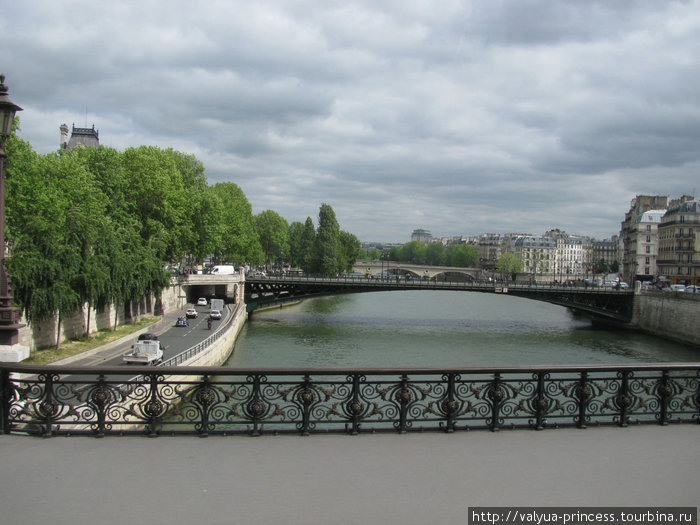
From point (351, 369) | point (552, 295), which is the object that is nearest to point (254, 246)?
point (552, 295)

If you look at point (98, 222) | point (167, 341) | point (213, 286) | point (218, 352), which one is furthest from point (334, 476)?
point (213, 286)

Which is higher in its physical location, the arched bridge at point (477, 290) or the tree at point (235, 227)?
the tree at point (235, 227)

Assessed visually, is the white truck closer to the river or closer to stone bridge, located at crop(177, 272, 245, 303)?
the river

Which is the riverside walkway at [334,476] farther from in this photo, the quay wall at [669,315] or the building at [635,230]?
the building at [635,230]

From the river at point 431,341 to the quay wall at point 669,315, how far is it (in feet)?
3.02

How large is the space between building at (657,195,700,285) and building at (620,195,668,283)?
7.43 metres

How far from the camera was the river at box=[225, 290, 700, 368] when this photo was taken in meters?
29.0

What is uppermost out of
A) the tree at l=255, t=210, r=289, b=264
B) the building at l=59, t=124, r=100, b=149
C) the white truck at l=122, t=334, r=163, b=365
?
the building at l=59, t=124, r=100, b=149

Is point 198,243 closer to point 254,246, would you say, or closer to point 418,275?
point 254,246

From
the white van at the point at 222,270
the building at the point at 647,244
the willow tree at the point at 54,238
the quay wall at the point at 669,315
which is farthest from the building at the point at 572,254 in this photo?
the willow tree at the point at 54,238

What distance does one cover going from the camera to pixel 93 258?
24.7 meters

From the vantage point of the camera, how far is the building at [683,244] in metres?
59.0

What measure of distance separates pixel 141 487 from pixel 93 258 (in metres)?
22.3

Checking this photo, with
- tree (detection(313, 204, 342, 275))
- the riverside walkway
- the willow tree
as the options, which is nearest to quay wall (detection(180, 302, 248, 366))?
the willow tree
